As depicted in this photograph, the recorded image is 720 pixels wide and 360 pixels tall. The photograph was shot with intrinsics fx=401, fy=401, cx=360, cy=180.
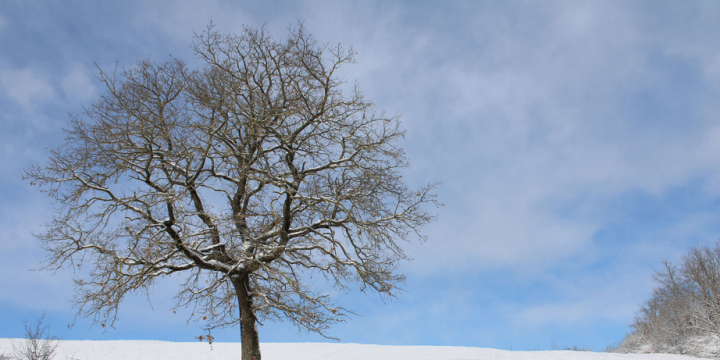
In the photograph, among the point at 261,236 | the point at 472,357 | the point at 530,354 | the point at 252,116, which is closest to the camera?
the point at 261,236

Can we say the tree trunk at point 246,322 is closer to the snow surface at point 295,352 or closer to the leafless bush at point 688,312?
the snow surface at point 295,352

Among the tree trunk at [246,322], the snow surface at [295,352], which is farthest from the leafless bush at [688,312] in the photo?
the tree trunk at [246,322]

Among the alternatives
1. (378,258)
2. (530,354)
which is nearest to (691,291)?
(530,354)

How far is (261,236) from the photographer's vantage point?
832cm

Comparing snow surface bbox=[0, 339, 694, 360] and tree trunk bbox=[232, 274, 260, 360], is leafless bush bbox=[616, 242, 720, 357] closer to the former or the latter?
snow surface bbox=[0, 339, 694, 360]

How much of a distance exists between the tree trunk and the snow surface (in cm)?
610

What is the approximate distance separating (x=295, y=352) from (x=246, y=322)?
8060 mm

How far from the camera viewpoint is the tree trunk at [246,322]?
30.5 ft

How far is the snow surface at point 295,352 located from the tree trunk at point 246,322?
610 cm

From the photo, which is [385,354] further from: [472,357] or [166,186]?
[166,186]

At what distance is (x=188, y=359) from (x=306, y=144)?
1036cm

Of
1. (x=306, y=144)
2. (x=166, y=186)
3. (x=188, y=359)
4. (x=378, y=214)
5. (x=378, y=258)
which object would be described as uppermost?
(x=306, y=144)

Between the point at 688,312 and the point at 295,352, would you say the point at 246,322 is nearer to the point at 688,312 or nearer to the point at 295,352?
the point at 295,352

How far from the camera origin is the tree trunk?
930 cm
